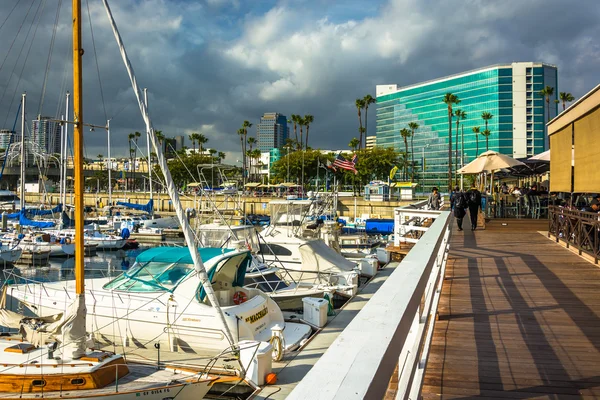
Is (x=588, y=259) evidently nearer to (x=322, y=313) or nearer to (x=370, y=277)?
(x=322, y=313)

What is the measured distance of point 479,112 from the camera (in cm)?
11494

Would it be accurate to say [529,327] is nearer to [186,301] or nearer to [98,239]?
[186,301]

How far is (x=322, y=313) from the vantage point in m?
13.2

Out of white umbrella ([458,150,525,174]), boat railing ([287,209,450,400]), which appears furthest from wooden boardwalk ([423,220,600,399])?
white umbrella ([458,150,525,174])

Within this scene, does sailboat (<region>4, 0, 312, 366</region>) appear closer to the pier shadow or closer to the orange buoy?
the orange buoy

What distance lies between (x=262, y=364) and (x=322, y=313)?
4312 mm

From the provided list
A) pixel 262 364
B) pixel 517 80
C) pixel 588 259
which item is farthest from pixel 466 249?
pixel 517 80

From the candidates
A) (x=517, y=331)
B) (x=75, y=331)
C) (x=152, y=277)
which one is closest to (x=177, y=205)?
(x=152, y=277)

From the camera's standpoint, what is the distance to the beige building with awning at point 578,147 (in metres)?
10.2

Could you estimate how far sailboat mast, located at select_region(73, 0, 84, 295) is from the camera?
10.2 m

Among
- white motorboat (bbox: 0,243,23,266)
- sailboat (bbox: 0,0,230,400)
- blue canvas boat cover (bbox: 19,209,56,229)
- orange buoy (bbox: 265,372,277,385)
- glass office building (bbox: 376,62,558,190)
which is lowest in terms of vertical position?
white motorboat (bbox: 0,243,23,266)

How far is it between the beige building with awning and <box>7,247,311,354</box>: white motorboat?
25.5 ft

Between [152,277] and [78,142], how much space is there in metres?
4.03

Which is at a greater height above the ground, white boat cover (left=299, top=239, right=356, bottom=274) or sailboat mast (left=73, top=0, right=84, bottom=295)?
sailboat mast (left=73, top=0, right=84, bottom=295)
